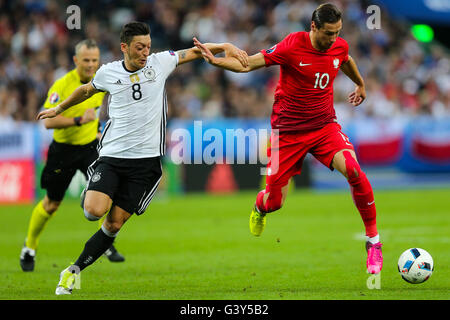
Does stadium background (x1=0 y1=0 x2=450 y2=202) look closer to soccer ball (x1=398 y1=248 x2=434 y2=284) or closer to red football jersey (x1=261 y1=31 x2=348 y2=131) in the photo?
red football jersey (x1=261 y1=31 x2=348 y2=131)

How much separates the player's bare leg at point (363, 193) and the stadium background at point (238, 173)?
42cm

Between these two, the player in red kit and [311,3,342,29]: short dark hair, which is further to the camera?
the player in red kit

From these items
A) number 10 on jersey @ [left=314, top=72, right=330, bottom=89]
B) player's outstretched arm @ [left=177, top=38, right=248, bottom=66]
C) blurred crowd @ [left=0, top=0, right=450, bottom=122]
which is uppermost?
blurred crowd @ [left=0, top=0, right=450, bottom=122]

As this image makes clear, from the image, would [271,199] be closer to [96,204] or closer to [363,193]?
[363,193]

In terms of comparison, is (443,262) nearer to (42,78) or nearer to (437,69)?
(42,78)

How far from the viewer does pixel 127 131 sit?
777 centimetres

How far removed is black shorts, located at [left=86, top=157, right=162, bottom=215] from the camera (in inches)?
303

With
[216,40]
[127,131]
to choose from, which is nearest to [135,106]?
[127,131]

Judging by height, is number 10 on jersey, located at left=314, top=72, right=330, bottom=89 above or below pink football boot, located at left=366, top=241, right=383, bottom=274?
above

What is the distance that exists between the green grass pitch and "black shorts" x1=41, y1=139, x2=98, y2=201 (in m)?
1.02

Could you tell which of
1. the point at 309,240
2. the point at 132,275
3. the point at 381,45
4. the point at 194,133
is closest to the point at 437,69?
the point at 381,45

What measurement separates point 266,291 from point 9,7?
18.1m

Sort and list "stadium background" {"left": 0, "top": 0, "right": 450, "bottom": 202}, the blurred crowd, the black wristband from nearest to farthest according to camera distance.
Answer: the black wristband → "stadium background" {"left": 0, "top": 0, "right": 450, "bottom": 202} → the blurred crowd

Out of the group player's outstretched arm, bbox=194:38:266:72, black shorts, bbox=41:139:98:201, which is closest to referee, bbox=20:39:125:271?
black shorts, bbox=41:139:98:201
